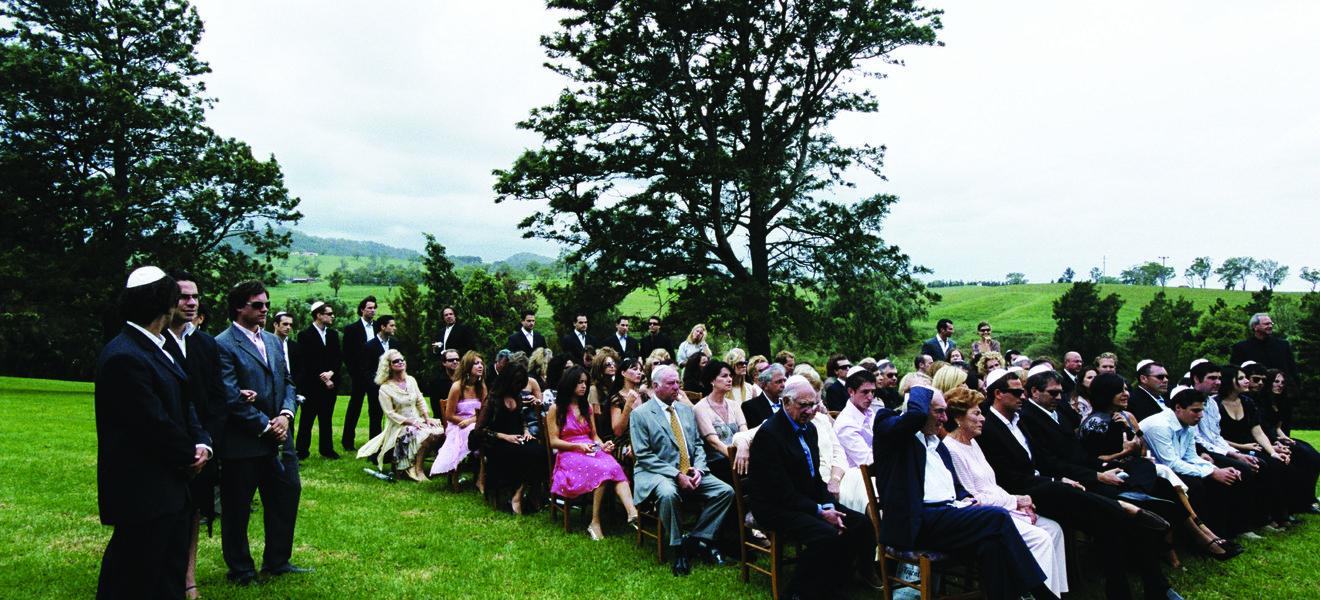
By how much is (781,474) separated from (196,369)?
3.54 metres

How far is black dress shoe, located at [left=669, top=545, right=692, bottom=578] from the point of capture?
5.28 meters

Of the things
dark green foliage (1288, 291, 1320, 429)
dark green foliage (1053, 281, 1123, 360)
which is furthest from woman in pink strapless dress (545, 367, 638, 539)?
dark green foliage (1053, 281, 1123, 360)

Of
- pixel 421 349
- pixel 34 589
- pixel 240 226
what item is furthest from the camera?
pixel 421 349

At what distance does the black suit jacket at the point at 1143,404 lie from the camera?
21.7 feet

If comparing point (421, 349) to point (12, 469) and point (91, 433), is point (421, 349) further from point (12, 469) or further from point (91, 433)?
point (12, 469)

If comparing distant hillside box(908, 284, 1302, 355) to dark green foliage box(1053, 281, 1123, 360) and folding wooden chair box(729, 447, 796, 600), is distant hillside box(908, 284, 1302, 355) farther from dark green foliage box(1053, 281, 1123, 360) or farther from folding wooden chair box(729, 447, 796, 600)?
folding wooden chair box(729, 447, 796, 600)

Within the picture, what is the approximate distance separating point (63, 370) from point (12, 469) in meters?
36.7

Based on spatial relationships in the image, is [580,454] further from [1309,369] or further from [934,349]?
[1309,369]

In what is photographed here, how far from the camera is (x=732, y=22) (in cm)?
1752

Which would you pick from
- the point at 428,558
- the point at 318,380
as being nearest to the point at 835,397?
the point at 428,558

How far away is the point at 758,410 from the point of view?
640cm

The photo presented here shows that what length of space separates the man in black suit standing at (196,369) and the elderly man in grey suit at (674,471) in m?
2.99

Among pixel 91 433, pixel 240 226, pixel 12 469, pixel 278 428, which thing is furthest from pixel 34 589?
pixel 240 226

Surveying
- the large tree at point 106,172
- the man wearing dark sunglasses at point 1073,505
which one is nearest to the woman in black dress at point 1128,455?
the man wearing dark sunglasses at point 1073,505
